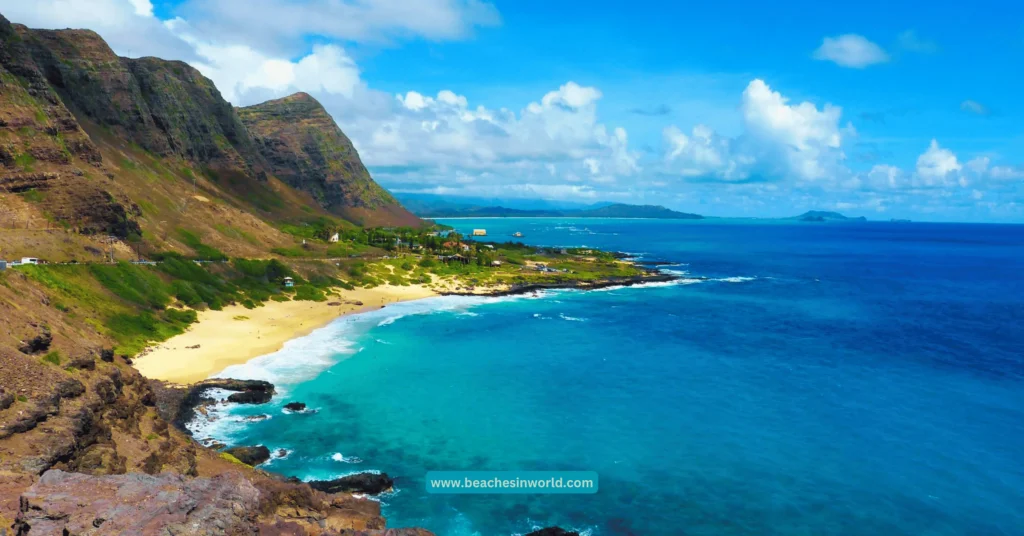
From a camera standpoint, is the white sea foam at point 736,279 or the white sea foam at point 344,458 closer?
the white sea foam at point 344,458

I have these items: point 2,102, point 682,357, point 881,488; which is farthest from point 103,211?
point 881,488

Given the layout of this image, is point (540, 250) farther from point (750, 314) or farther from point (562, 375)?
point (562, 375)

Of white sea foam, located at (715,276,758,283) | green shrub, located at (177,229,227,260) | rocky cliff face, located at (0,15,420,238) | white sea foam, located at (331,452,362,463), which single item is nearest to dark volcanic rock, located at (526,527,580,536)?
white sea foam, located at (331,452,362,463)

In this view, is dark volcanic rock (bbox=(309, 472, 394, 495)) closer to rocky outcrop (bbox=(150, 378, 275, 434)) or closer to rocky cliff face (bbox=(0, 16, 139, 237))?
rocky outcrop (bbox=(150, 378, 275, 434))

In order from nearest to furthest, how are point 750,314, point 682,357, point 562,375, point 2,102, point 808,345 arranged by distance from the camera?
point 562,375 < point 682,357 < point 808,345 < point 2,102 < point 750,314

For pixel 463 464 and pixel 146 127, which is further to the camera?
pixel 146 127

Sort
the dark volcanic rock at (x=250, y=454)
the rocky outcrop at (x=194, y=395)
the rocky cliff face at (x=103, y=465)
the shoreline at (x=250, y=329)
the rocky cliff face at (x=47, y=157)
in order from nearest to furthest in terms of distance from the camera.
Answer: the rocky cliff face at (x=103, y=465) → the dark volcanic rock at (x=250, y=454) → the rocky outcrop at (x=194, y=395) → the shoreline at (x=250, y=329) → the rocky cliff face at (x=47, y=157)

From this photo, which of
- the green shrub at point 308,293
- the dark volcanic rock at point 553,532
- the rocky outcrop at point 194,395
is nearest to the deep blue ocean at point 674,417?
the dark volcanic rock at point 553,532

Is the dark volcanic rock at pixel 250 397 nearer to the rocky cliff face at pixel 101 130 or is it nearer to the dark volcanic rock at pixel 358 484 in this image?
the dark volcanic rock at pixel 358 484
